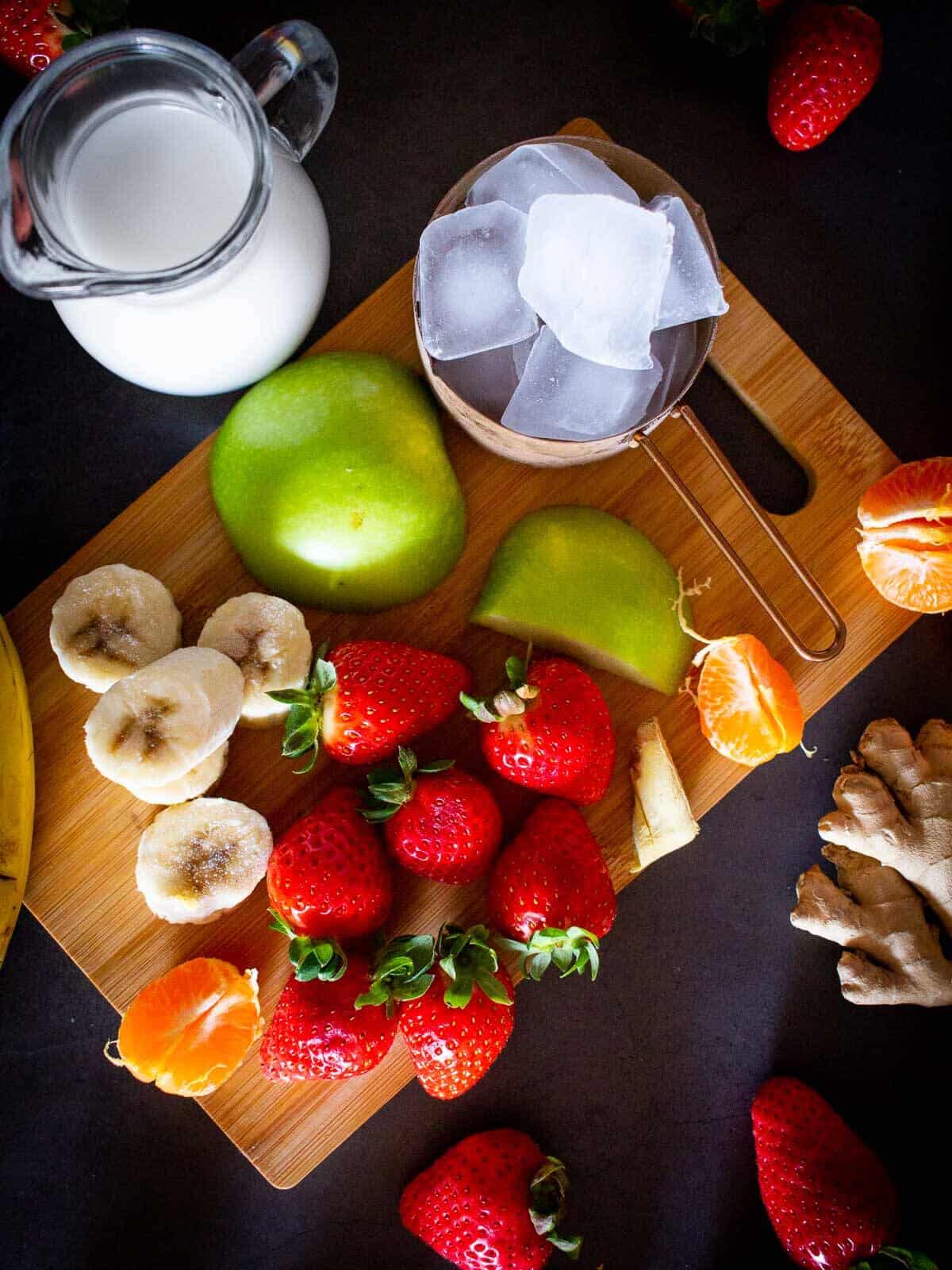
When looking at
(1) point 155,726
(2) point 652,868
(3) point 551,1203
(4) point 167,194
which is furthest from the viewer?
(2) point 652,868

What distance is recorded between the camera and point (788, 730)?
113 centimetres

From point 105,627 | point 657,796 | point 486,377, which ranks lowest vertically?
point 657,796

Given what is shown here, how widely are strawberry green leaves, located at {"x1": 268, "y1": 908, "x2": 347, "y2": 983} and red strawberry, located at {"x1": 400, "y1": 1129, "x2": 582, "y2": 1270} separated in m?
0.38

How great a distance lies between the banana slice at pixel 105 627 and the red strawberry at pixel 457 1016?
0.46 meters

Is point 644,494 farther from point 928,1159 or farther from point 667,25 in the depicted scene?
point 928,1159

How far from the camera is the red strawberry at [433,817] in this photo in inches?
42.4

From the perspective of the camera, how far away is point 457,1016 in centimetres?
106

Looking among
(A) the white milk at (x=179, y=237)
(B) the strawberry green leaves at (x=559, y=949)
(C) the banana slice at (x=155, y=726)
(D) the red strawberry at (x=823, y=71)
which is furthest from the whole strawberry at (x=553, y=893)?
(D) the red strawberry at (x=823, y=71)

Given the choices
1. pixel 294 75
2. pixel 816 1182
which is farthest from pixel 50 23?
pixel 816 1182

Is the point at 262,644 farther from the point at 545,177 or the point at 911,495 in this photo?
the point at 911,495

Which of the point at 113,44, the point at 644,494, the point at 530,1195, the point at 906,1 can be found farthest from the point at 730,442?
the point at 530,1195

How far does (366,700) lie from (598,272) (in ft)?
1.61

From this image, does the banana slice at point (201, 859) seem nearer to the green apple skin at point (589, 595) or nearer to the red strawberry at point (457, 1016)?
the red strawberry at point (457, 1016)

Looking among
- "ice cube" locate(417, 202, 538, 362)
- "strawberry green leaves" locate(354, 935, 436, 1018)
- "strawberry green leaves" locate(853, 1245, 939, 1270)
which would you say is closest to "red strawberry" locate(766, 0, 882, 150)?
"ice cube" locate(417, 202, 538, 362)
